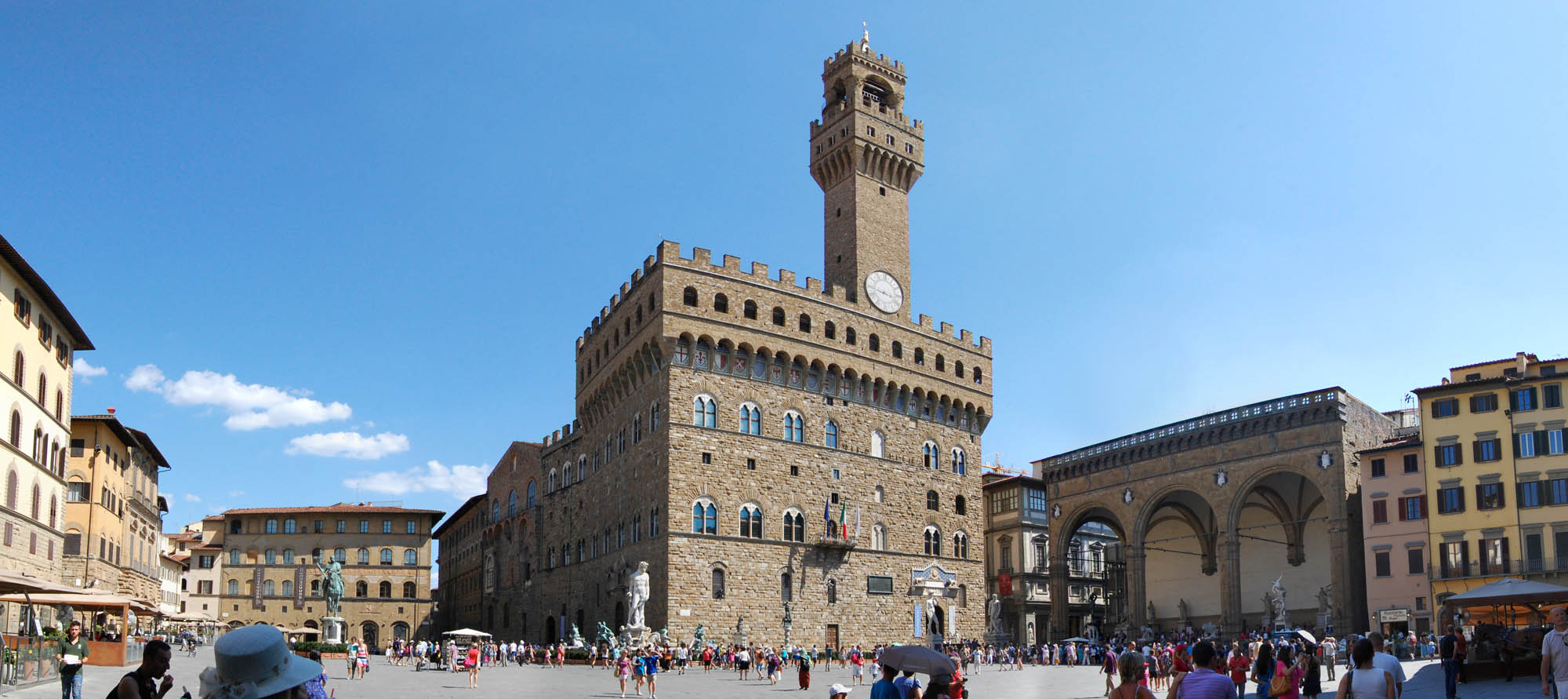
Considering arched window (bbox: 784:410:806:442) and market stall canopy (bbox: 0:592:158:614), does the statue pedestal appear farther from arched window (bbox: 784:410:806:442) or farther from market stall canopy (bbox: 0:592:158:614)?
market stall canopy (bbox: 0:592:158:614)

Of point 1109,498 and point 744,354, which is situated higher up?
point 744,354

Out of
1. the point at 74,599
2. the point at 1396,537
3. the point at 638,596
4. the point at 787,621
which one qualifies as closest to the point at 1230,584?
the point at 1396,537

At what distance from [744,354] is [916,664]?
36675 millimetres

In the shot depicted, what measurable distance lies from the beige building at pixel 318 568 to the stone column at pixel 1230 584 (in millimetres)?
56609

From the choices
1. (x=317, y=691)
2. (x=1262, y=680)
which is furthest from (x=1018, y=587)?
(x=317, y=691)

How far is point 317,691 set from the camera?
18.0 ft

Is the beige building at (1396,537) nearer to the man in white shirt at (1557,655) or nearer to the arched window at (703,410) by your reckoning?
the arched window at (703,410)

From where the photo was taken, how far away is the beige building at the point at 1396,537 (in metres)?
49.4

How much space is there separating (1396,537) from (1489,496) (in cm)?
385

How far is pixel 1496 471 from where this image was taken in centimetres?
4816

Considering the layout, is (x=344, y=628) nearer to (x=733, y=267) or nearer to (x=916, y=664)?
(x=733, y=267)

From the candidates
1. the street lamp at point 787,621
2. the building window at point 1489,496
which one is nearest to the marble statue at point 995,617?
the street lamp at point 787,621

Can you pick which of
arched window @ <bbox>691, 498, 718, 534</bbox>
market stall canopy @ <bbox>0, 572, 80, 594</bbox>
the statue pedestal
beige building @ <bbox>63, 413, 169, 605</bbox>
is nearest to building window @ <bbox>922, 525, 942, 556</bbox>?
arched window @ <bbox>691, 498, 718, 534</bbox>

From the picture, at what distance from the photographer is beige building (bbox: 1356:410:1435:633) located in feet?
162
